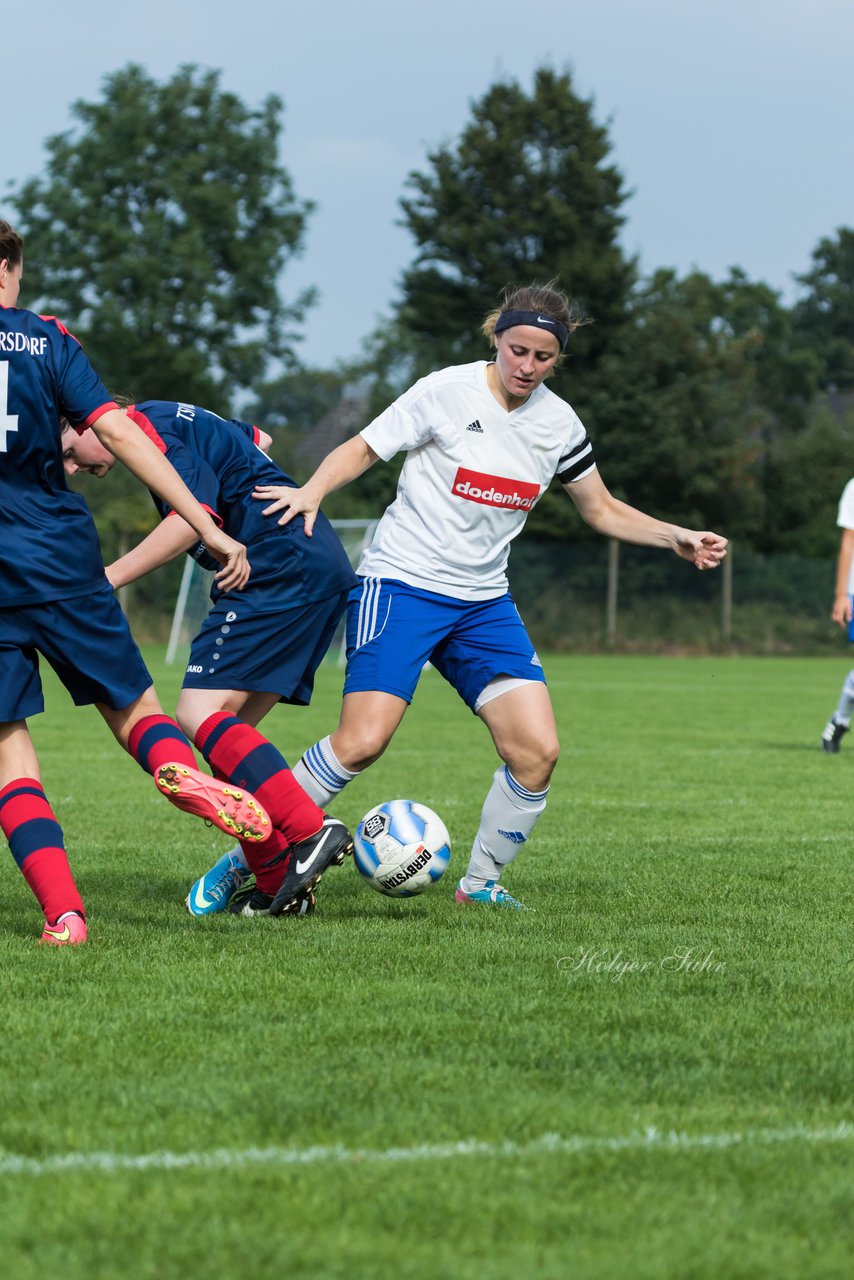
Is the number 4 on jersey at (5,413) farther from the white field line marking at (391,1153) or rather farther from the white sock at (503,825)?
the white field line marking at (391,1153)

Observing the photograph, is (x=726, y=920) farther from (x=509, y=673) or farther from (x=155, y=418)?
(x=155, y=418)

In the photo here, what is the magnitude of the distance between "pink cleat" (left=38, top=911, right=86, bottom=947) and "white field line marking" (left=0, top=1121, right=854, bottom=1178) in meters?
1.84

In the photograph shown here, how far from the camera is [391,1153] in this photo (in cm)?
272

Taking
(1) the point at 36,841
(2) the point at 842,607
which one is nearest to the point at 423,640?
(1) the point at 36,841

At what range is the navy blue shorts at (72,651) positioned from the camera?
449 cm

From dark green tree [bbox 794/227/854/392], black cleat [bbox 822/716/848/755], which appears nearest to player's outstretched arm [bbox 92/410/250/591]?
black cleat [bbox 822/716/848/755]

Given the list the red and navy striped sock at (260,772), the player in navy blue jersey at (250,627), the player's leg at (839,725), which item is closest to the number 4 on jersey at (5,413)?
the player in navy blue jersey at (250,627)

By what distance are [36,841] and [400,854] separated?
1.24m

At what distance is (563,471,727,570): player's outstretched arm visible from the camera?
5617 millimetres

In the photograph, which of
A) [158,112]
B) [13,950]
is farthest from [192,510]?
[158,112]

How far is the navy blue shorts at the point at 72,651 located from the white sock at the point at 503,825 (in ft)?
4.70

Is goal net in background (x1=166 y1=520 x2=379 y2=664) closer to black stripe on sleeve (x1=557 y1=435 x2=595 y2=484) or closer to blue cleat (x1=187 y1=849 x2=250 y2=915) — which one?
black stripe on sleeve (x1=557 y1=435 x2=595 y2=484)

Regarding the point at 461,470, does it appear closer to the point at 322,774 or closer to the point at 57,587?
the point at 322,774

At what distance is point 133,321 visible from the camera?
46031mm
